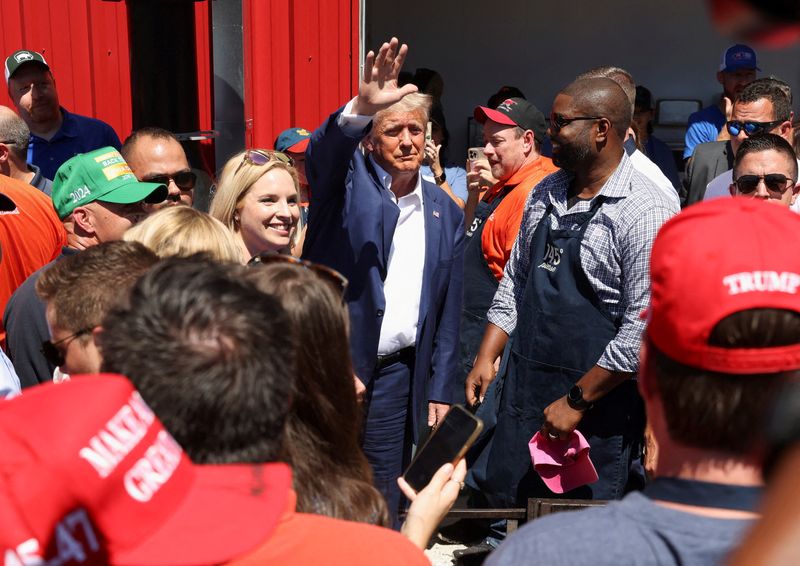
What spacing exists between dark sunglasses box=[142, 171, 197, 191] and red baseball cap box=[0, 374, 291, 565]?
10.2 ft

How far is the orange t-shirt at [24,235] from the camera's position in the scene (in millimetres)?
3596

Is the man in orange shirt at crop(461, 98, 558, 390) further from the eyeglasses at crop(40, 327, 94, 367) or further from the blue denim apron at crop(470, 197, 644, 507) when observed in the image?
the eyeglasses at crop(40, 327, 94, 367)

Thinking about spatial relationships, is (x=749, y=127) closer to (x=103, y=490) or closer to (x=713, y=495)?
(x=713, y=495)

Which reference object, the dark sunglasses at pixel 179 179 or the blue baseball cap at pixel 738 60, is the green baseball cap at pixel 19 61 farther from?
the blue baseball cap at pixel 738 60

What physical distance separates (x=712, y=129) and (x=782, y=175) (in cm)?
291

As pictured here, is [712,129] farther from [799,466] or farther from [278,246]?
[799,466]

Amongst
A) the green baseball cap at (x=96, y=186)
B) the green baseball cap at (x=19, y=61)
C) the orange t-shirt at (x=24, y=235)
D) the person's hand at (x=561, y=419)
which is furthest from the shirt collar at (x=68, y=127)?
the person's hand at (x=561, y=419)

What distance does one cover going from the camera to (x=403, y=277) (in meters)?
3.54

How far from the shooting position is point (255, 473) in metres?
→ 1.28

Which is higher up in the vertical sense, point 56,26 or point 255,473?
point 56,26

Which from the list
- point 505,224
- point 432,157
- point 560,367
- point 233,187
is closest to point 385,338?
point 560,367

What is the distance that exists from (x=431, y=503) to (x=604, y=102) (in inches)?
81.4

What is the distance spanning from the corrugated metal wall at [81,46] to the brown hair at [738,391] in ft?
18.3

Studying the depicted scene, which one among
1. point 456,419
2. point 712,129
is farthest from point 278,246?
point 712,129
